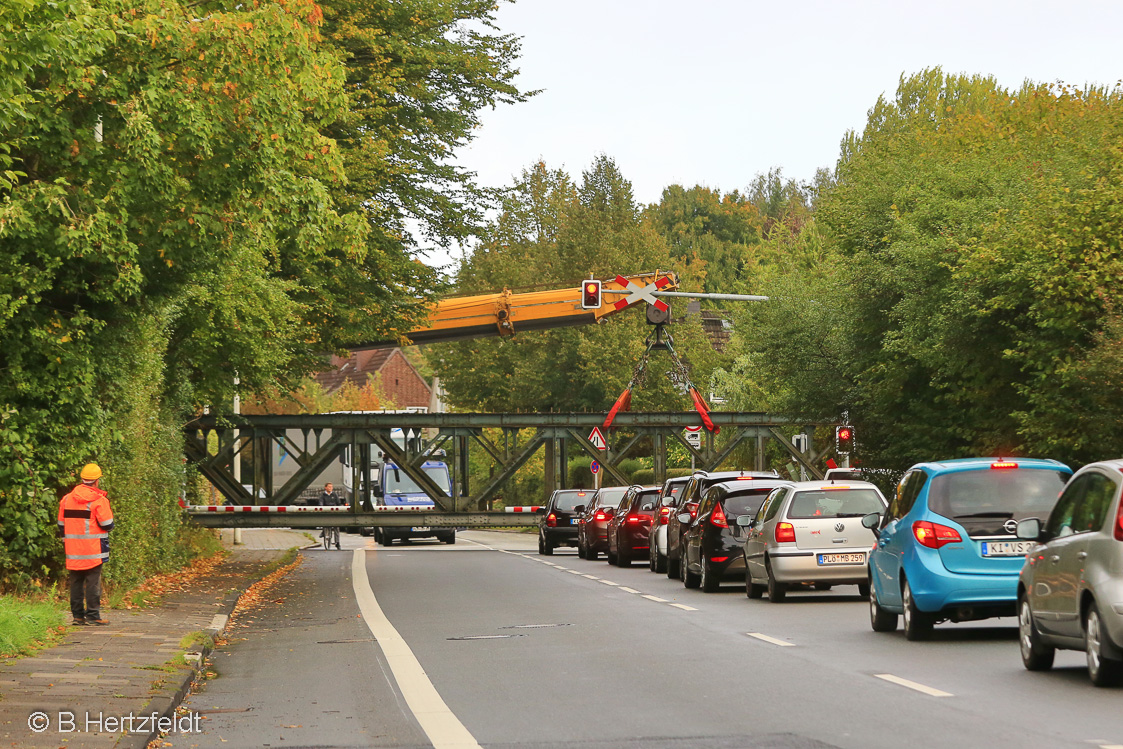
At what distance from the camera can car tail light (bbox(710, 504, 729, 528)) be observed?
2194 cm

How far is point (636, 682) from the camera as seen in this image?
36.6ft

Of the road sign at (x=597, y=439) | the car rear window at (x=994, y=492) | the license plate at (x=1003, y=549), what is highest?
the road sign at (x=597, y=439)

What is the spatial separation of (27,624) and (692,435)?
114ft

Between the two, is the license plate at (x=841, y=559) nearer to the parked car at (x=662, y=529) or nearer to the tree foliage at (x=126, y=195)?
the tree foliage at (x=126, y=195)

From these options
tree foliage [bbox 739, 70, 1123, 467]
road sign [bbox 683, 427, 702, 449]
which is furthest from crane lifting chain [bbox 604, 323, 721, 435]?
tree foliage [bbox 739, 70, 1123, 467]

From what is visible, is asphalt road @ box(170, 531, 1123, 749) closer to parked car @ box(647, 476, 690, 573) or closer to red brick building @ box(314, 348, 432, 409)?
parked car @ box(647, 476, 690, 573)

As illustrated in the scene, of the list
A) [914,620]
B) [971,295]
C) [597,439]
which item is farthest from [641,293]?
[914,620]

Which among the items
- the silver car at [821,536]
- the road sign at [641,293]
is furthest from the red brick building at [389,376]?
the silver car at [821,536]

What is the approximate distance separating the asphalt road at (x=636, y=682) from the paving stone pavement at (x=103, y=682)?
0.38m

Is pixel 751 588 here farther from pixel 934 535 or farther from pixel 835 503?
pixel 934 535

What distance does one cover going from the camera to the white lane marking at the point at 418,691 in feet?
28.6

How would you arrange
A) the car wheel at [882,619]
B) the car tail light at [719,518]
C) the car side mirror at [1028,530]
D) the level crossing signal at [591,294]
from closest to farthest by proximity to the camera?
the car side mirror at [1028,530], the car wheel at [882,619], the car tail light at [719,518], the level crossing signal at [591,294]

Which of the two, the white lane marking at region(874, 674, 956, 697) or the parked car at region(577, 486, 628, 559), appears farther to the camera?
the parked car at region(577, 486, 628, 559)

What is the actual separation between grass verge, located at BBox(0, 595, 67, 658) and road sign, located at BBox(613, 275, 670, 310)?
70.4ft
